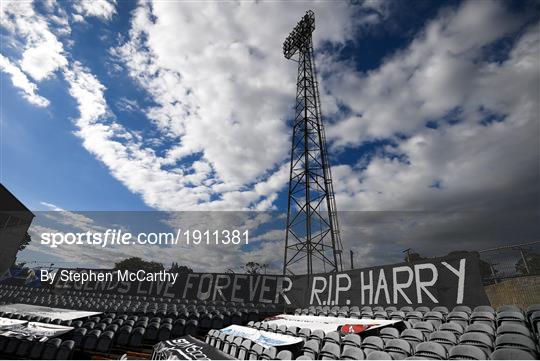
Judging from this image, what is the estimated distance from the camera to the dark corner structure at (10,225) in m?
36.2

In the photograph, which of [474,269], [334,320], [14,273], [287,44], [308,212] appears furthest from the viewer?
[14,273]

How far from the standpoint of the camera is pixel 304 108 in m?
21.8

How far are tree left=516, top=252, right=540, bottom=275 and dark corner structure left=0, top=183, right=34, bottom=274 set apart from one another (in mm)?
49036

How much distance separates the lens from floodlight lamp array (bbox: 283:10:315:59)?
76.2 ft

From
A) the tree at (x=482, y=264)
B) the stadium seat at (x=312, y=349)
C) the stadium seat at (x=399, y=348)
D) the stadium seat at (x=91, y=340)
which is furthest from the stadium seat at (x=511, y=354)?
the stadium seat at (x=91, y=340)

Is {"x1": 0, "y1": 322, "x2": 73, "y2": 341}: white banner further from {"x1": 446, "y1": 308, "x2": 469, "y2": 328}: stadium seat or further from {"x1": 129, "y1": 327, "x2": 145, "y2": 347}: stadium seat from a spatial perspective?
{"x1": 446, "y1": 308, "x2": 469, "y2": 328}: stadium seat

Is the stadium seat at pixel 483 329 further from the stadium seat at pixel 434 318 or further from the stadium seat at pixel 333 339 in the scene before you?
the stadium seat at pixel 333 339

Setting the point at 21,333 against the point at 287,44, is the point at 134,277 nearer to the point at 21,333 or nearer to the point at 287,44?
the point at 21,333

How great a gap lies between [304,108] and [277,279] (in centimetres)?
1243

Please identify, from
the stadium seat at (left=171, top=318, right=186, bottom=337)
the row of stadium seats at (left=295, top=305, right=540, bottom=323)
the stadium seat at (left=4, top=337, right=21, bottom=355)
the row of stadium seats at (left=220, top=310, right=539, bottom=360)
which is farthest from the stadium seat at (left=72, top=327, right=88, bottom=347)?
the row of stadium seats at (left=295, top=305, right=540, bottom=323)

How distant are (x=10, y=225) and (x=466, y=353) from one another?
50.3m

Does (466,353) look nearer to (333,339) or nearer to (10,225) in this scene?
(333,339)

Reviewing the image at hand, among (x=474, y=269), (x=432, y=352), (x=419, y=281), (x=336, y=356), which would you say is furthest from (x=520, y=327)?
(x=419, y=281)

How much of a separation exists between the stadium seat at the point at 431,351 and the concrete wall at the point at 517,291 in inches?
223
